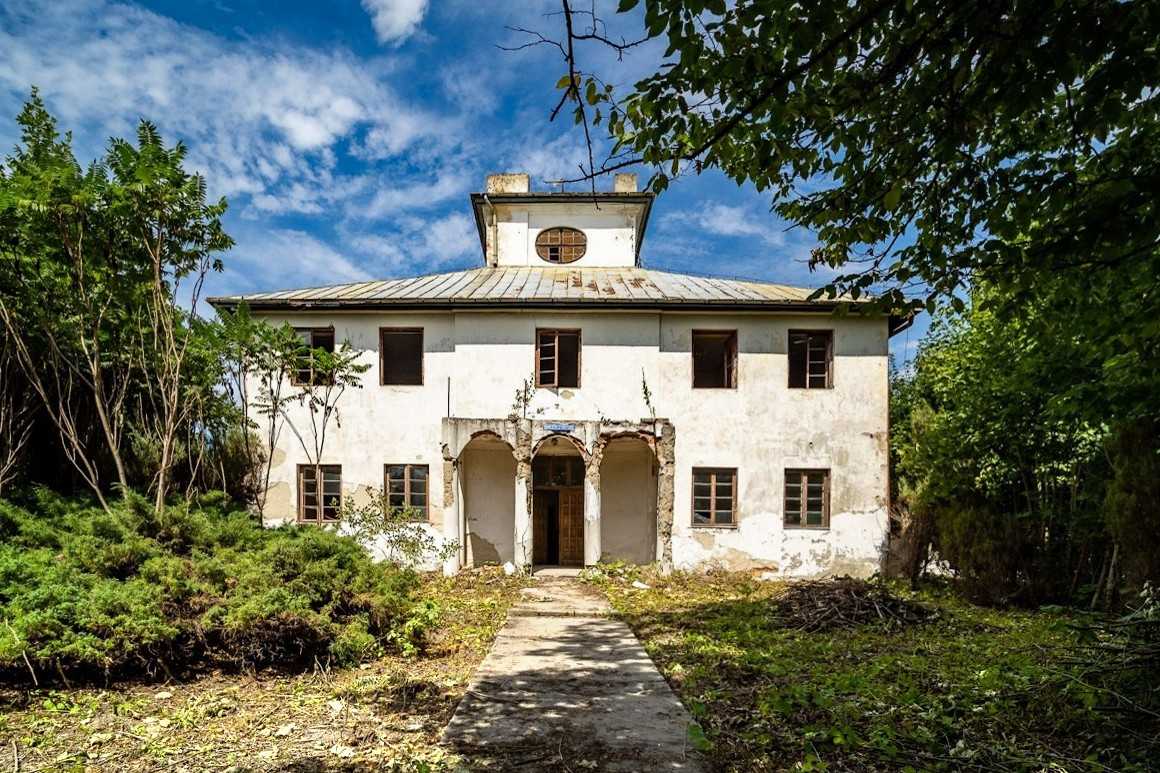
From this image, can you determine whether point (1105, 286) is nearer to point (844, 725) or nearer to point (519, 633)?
point (844, 725)

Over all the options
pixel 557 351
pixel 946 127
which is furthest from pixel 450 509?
pixel 946 127

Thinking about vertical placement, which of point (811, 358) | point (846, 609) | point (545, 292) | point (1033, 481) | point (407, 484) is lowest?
point (846, 609)

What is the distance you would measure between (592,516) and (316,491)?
630cm

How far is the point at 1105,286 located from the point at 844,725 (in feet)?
13.2

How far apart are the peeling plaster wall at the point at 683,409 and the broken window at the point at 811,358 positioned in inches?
9.0

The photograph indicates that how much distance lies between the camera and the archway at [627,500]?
14492 mm

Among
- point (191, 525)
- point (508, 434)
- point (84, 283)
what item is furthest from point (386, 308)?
point (191, 525)

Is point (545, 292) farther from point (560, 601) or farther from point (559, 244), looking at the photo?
point (560, 601)

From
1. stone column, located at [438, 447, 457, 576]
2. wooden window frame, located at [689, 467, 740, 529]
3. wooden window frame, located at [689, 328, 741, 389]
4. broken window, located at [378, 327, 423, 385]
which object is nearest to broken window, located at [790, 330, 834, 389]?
wooden window frame, located at [689, 328, 741, 389]

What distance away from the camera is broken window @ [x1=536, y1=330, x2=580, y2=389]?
13.7 meters

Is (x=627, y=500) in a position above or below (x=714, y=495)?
below

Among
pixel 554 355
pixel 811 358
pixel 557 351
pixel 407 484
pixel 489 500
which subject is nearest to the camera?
pixel 407 484

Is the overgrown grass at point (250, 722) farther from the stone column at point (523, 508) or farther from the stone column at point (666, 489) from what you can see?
the stone column at point (666, 489)

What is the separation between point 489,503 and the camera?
47.1 feet
